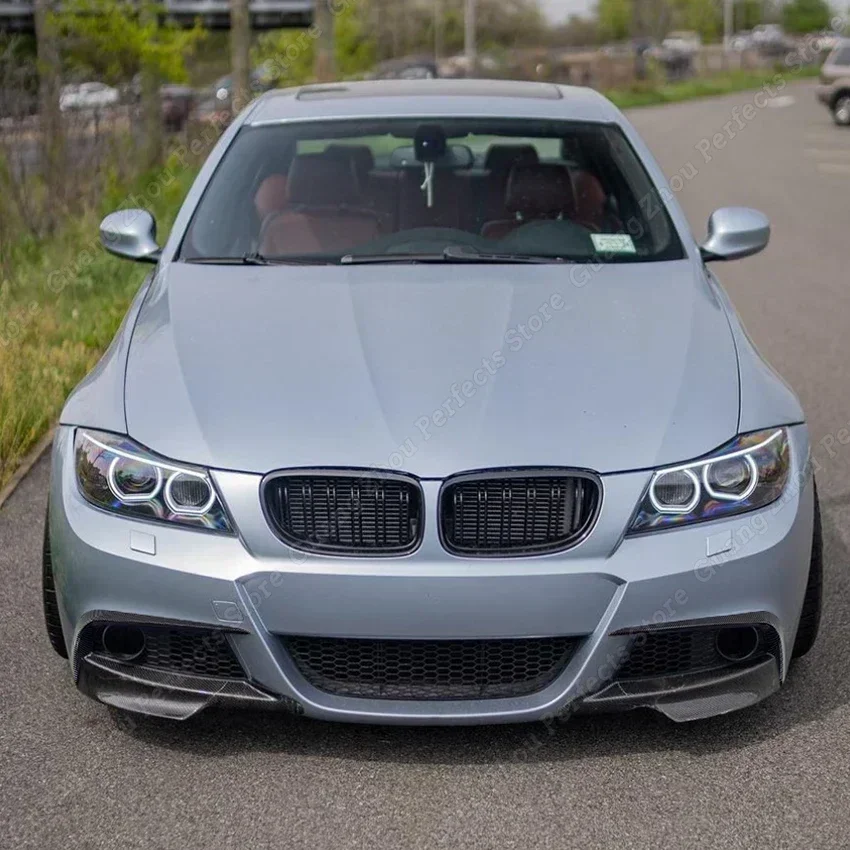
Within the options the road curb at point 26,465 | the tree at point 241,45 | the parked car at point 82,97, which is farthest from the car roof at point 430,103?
the tree at point 241,45

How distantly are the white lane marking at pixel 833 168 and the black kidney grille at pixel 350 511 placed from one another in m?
19.9

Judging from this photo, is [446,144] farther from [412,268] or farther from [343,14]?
[343,14]

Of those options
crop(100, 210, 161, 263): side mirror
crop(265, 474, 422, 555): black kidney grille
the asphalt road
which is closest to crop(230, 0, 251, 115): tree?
crop(100, 210, 161, 263): side mirror

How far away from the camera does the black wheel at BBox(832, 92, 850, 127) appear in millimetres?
34531

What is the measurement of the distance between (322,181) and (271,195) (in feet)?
0.66

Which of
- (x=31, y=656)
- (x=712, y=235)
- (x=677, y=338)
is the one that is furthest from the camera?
(x=712, y=235)

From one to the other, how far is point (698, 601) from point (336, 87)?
10.5 ft

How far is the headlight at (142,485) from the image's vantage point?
356cm

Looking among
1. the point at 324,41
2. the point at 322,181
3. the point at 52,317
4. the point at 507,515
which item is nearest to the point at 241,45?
the point at 324,41

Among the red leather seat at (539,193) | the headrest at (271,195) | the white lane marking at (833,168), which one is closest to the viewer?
the headrest at (271,195)

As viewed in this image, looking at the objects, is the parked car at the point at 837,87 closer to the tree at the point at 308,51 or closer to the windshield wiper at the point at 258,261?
the tree at the point at 308,51

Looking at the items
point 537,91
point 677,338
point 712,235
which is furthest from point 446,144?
point 677,338

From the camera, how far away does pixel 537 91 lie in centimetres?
591

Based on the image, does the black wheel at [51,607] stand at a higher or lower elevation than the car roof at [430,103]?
lower
